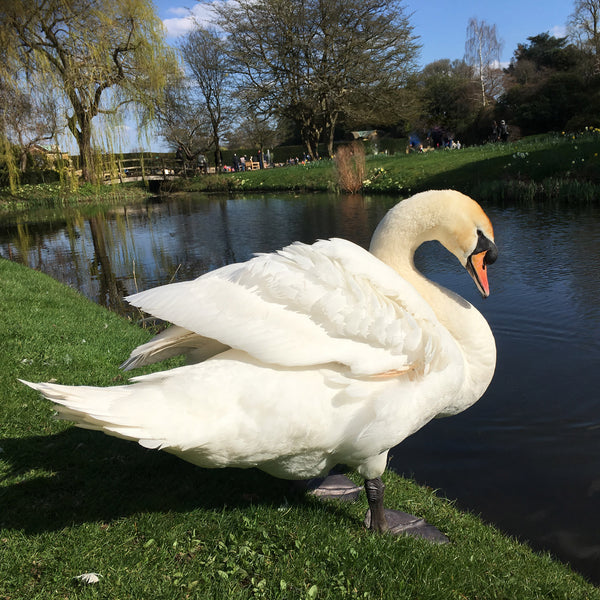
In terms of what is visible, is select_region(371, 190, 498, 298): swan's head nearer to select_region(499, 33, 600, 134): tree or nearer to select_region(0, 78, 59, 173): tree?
select_region(0, 78, 59, 173): tree

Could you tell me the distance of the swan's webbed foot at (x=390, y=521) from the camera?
2.73m

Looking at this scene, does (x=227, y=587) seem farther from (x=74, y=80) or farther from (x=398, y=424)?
(x=74, y=80)

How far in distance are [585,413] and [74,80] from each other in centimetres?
1866

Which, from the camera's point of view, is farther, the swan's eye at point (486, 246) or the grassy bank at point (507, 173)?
the grassy bank at point (507, 173)

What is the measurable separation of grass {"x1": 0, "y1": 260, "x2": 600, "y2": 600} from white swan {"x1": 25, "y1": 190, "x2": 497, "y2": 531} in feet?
1.14

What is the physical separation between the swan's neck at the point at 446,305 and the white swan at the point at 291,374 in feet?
0.75

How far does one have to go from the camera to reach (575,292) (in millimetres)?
7348


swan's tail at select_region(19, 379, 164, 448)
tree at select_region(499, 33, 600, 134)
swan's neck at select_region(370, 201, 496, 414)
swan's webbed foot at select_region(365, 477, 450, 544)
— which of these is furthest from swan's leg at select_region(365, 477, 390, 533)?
tree at select_region(499, 33, 600, 134)

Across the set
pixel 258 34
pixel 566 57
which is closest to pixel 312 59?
pixel 258 34

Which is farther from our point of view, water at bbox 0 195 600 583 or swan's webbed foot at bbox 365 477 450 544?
water at bbox 0 195 600 583

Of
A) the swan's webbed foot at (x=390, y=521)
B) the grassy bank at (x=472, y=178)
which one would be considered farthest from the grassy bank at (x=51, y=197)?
the swan's webbed foot at (x=390, y=521)

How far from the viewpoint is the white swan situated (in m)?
2.11

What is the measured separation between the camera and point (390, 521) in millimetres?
2918

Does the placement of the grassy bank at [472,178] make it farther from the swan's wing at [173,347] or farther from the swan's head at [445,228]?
the swan's wing at [173,347]
